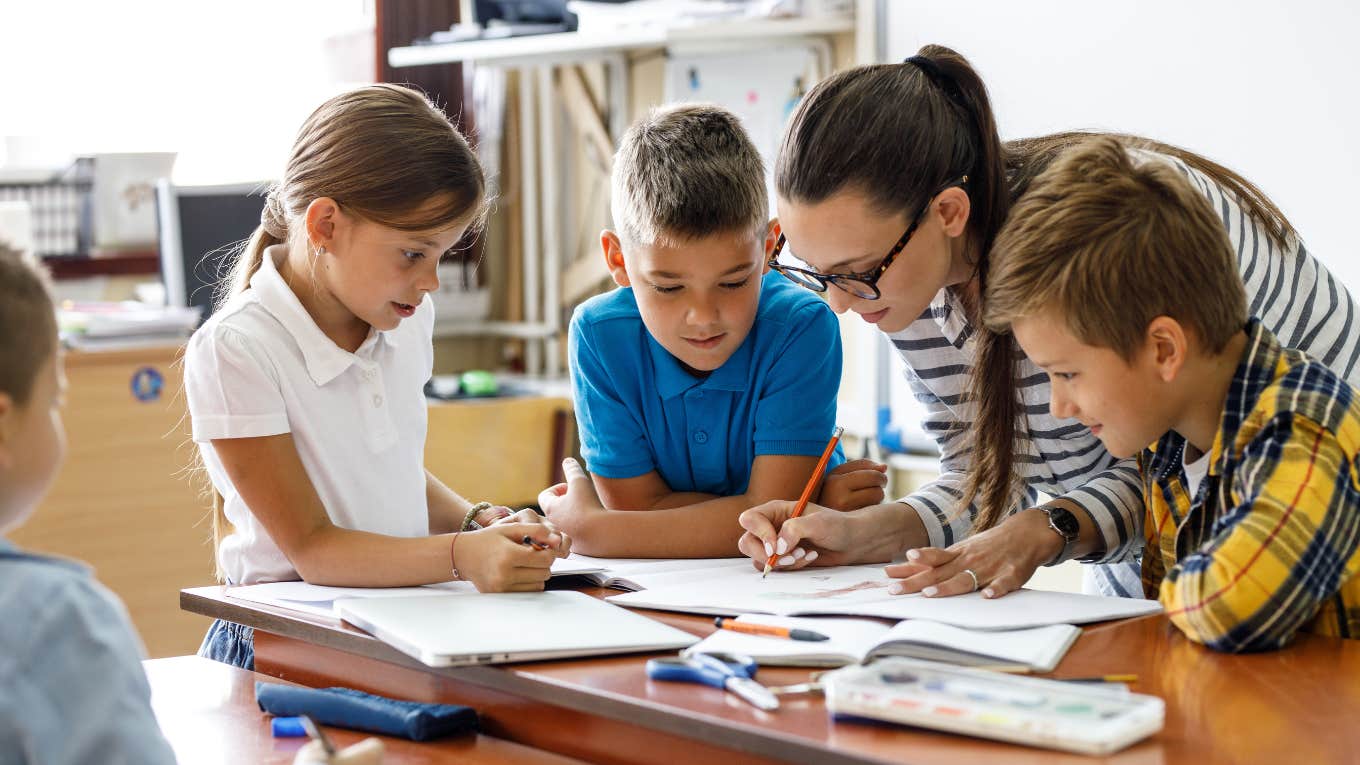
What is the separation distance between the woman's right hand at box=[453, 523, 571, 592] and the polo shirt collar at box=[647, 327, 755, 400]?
1.02ft

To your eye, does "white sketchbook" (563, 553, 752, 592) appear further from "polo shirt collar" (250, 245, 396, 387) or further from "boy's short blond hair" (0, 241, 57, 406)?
"boy's short blond hair" (0, 241, 57, 406)

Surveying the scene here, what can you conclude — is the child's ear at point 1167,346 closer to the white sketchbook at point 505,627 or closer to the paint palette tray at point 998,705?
the paint palette tray at point 998,705

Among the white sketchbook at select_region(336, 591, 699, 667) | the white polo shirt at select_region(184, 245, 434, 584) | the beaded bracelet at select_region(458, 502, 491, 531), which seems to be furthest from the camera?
the beaded bracelet at select_region(458, 502, 491, 531)

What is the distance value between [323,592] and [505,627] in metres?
0.28

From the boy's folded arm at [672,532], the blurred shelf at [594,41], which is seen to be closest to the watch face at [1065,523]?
the boy's folded arm at [672,532]

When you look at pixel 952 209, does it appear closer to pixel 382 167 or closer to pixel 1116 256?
pixel 1116 256

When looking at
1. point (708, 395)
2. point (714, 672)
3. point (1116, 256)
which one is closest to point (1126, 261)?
point (1116, 256)

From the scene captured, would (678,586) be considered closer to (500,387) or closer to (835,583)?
(835,583)

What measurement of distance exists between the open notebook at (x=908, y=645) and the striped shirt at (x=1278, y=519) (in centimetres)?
12

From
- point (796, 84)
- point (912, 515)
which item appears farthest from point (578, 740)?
point (796, 84)

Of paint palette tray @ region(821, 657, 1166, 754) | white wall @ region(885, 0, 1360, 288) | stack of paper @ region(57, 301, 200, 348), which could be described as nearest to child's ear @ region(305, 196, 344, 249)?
paint palette tray @ region(821, 657, 1166, 754)

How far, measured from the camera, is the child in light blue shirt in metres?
0.79

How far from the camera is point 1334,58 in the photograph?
2172 millimetres

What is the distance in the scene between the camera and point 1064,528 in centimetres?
134
